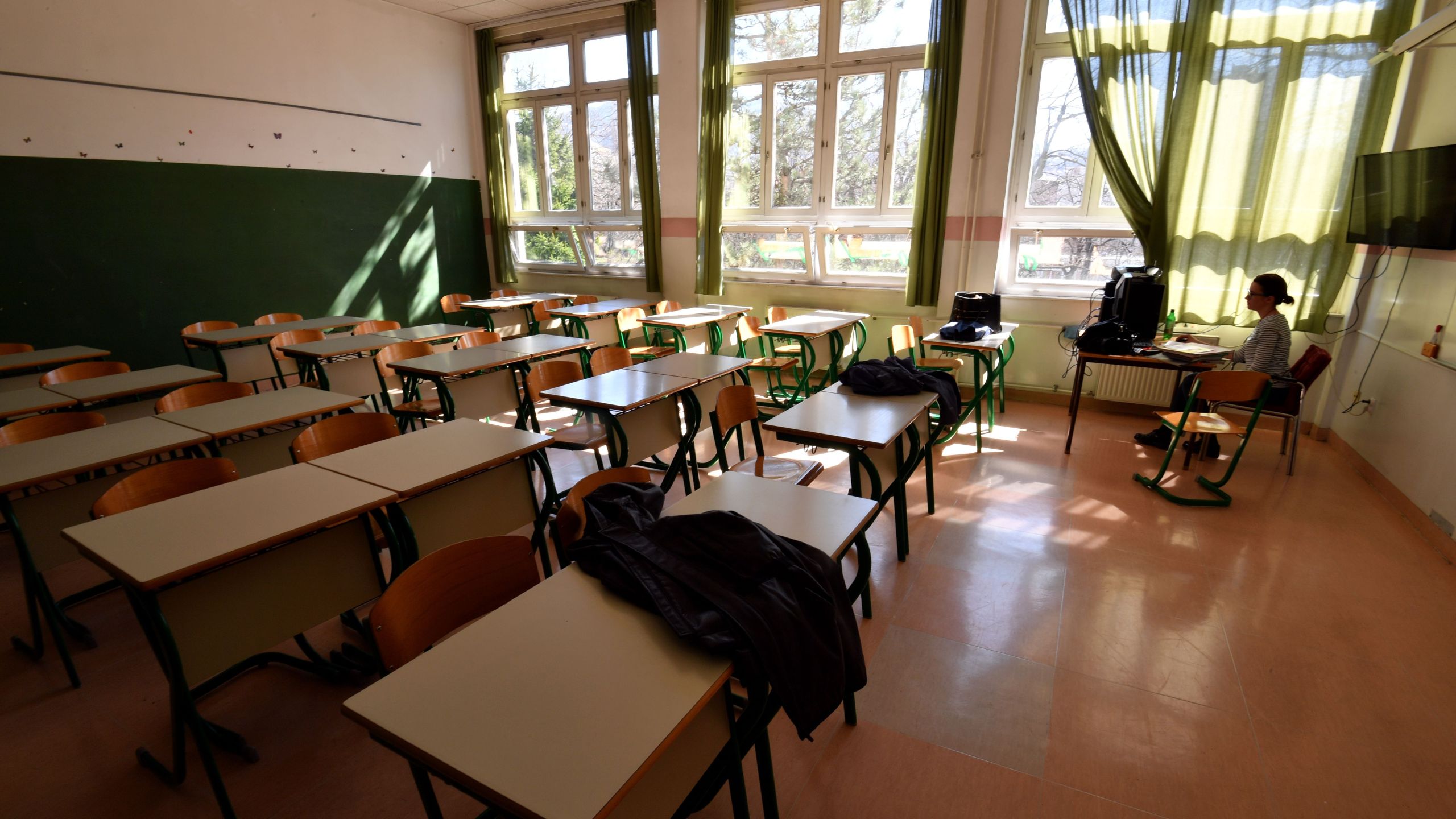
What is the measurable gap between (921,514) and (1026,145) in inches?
133

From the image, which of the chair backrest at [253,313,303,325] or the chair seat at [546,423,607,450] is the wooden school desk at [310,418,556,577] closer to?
the chair seat at [546,423,607,450]

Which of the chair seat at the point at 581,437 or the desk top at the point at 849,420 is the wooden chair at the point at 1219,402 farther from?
the chair seat at the point at 581,437

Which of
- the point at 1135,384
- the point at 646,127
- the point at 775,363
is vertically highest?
the point at 646,127

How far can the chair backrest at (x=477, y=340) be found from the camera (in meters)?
4.21

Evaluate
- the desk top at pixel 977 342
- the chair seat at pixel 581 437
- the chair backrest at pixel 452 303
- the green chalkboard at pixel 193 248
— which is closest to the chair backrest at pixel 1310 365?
the desk top at pixel 977 342

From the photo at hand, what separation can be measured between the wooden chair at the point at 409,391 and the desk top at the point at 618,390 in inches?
37.6

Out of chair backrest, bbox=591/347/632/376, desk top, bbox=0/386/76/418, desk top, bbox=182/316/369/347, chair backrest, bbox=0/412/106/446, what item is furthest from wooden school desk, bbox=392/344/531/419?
desk top, bbox=182/316/369/347

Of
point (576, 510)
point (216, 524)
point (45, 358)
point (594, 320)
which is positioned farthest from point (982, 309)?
point (45, 358)

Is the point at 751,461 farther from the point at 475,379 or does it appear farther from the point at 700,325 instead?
the point at 700,325

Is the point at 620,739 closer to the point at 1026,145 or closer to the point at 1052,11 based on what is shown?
the point at 1026,145

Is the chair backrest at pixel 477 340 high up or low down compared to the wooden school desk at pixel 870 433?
up

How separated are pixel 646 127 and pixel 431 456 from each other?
16.4ft

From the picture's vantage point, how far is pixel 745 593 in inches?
50.5

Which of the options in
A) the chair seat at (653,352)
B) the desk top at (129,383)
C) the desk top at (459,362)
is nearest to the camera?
the desk top at (129,383)
